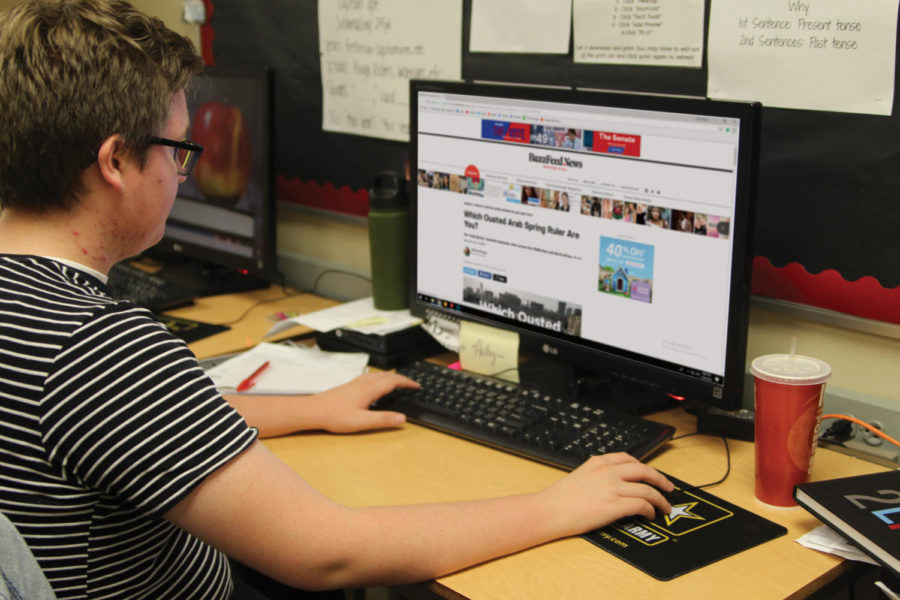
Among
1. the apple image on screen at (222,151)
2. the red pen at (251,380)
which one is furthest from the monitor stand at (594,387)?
the apple image on screen at (222,151)

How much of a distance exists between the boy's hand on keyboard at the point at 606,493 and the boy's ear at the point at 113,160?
59 cm

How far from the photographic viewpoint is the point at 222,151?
192 centimetres

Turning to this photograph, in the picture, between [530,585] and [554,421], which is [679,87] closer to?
[554,421]

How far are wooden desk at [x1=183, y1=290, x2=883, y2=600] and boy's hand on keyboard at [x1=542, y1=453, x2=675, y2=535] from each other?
31 mm

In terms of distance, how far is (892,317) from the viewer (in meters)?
1.23

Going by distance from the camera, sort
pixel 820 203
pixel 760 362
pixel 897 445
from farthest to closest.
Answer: pixel 820 203 → pixel 897 445 → pixel 760 362

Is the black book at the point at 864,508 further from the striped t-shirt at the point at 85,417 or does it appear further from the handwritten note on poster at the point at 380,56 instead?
the handwritten note on poster at the point at 380,56

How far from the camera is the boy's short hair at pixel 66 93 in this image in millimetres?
876

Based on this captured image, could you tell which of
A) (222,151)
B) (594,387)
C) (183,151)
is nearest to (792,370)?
(594,387)

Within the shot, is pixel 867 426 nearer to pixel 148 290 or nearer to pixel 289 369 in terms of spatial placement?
pixel 289 369

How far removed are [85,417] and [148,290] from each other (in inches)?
49.9

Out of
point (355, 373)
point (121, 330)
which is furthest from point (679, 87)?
point (121, 330)

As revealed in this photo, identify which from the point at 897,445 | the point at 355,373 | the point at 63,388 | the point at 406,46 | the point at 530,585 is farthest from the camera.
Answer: the point at 406,46

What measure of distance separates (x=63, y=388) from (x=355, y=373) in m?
0.76
